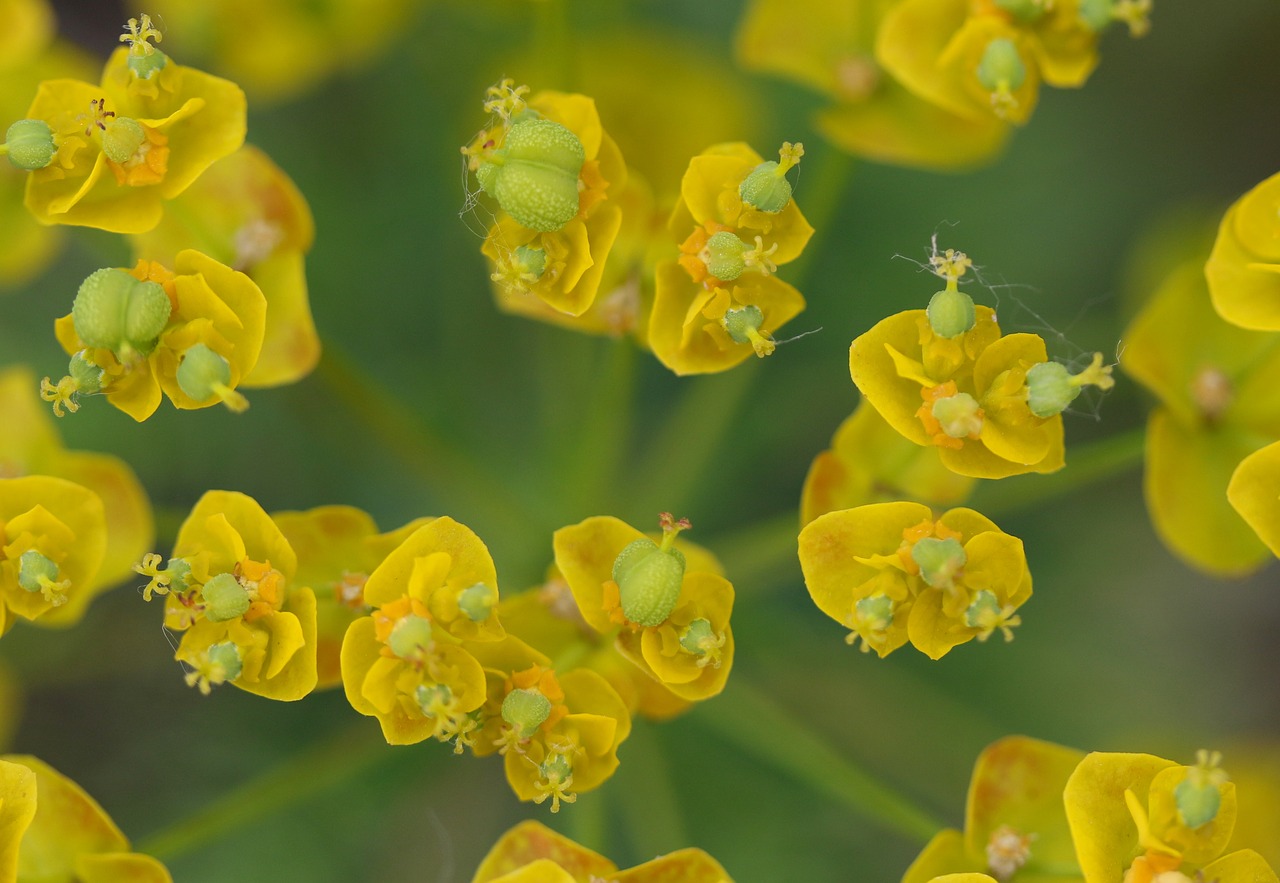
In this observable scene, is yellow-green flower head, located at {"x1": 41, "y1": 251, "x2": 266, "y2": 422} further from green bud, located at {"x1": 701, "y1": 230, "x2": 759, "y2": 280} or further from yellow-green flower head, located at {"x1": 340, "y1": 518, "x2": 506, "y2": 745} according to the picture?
green bud, located at {"x1": 701, "y1": 230, "x2": 759, "y2": 280}

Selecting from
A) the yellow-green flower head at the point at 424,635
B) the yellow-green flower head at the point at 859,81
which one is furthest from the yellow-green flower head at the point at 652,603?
the yellow-green flower head at the point at 859,81

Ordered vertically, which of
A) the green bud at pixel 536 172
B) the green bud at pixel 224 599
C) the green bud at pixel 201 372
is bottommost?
the green bud at pixel 224 599

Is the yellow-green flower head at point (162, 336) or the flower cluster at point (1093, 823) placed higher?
the yellow-green flower head at point (162, 336)

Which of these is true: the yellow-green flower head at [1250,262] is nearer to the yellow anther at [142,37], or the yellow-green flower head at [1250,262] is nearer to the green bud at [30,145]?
the yellow anther at [142,37]

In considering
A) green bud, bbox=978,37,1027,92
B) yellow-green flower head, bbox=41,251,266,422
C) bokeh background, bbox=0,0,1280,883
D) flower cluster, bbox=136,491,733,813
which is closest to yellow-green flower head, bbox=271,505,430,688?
flower cluster, bbox=136,491,733,813

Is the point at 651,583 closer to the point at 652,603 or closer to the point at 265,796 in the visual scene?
the point at 652,603

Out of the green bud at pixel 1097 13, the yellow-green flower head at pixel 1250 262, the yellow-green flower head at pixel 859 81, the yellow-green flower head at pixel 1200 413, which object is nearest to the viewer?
the yellow-green flower head at pixel 1250 262

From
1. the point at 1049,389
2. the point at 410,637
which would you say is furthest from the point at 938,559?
the point at 410,637

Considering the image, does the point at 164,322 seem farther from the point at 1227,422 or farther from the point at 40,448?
the point at 1227,422
